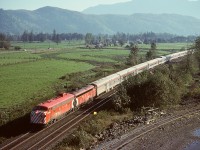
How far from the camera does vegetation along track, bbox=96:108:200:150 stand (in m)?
34.3

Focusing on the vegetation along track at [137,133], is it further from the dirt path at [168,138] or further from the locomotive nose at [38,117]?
the locomotive nose at [38,117]

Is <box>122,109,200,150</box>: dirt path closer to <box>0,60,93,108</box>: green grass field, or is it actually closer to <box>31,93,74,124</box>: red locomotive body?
<box>31,93,74,124</box>: red locomotive body

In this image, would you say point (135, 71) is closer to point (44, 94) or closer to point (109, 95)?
point (109, 95)

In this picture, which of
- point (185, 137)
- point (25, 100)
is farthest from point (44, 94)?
point (185, 137)

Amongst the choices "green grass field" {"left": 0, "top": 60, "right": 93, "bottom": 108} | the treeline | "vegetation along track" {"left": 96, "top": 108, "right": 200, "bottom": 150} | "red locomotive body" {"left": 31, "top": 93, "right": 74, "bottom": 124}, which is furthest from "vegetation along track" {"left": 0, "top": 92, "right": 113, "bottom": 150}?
"green grass field" {"left": 0, "top": 60, "right": 93, "bottom": 108}

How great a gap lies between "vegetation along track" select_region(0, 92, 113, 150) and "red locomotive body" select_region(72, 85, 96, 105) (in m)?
2.46

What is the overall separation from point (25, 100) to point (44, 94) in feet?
20.4

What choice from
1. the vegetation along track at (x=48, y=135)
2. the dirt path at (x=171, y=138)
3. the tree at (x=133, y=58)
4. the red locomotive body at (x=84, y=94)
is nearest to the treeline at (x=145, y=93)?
the red locomotive body at (x=84, y=94)

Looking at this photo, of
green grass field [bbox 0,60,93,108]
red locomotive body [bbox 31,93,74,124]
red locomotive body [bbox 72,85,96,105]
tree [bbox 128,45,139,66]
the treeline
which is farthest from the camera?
tree [bbox 128,45,139,66]

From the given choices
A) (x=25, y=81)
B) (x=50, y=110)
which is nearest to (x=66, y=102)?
(x=50, y=110)

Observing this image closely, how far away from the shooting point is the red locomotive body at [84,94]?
157 feet

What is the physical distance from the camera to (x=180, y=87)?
6278 centimetres

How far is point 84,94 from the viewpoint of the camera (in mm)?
50344

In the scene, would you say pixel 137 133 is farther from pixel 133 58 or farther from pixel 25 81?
pixel 133 58
